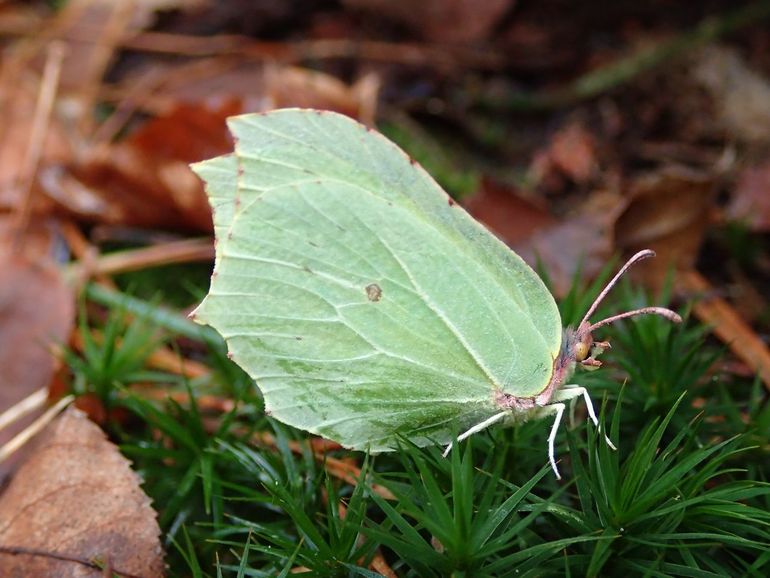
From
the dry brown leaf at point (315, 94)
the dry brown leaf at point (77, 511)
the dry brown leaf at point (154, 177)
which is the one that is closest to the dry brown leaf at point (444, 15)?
the dry brown leaf at point (315, 94)

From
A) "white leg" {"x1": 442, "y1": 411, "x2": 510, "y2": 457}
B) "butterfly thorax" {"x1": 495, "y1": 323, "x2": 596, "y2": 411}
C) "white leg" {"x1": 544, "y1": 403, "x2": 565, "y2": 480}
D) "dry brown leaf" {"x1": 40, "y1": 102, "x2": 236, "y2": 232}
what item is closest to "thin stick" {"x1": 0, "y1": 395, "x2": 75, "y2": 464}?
"dry brown leaf" {"x1": 40, "y1": 102, "x2": 236, "y2": 232}

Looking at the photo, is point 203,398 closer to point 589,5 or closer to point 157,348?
point 157,348

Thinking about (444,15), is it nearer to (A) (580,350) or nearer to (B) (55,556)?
(A) (580,350)

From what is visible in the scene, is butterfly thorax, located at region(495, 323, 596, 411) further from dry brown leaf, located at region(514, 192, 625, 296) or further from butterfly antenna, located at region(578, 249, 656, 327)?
dry brown leaf, located at region(514, 192, 625, 296)

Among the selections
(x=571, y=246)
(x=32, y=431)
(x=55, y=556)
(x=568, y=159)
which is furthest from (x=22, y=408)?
(x=568, y=159)

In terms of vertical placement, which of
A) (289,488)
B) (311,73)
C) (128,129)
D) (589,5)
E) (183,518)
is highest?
(589,5)

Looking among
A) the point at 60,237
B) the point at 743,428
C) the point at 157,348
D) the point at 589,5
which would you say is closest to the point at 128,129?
the point at 60,237
